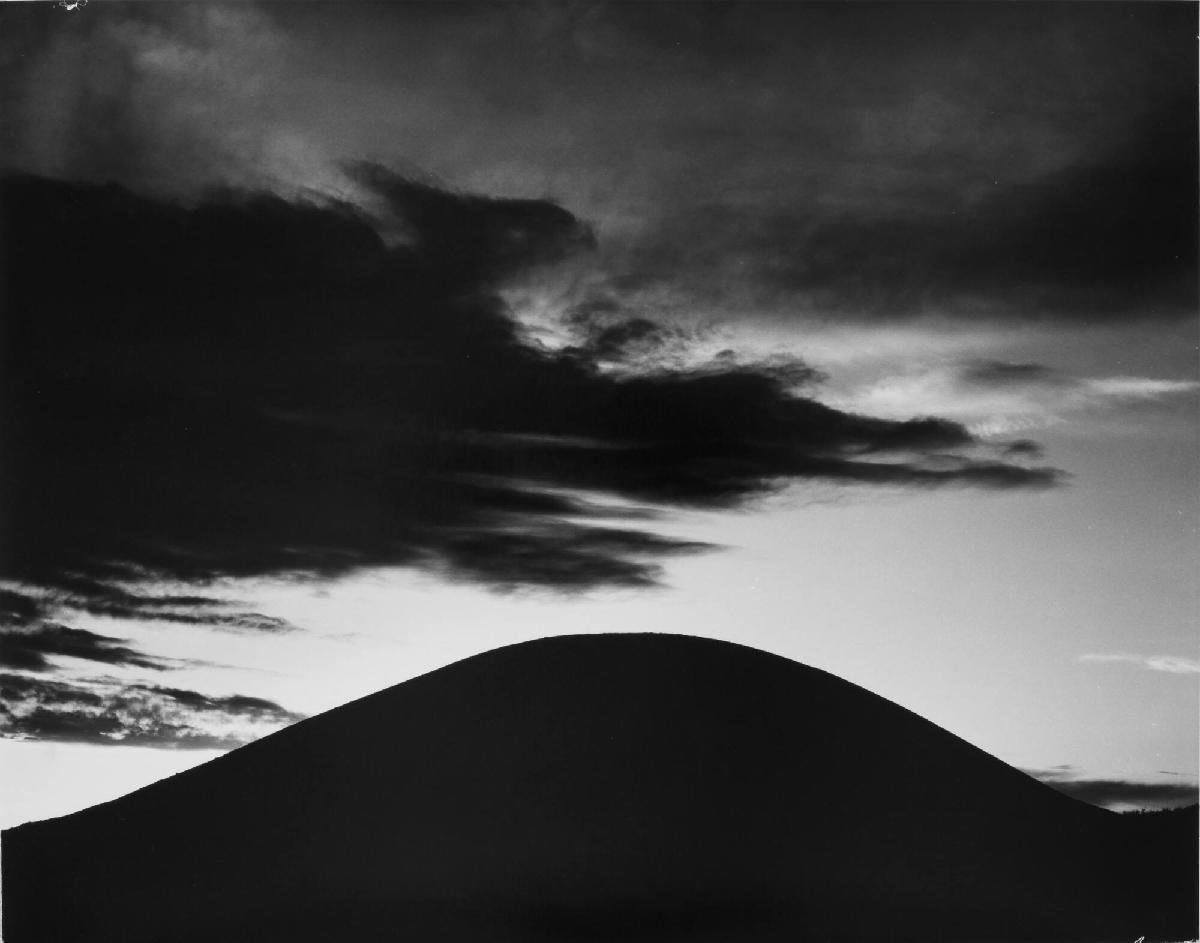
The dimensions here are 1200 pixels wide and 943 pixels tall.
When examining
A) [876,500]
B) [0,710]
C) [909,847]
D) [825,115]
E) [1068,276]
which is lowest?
[909,847]

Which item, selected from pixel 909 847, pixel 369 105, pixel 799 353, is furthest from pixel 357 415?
pixel 909 847

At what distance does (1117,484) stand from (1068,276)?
88 cm

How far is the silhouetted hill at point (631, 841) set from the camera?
627 cm

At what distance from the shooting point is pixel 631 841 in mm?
6383

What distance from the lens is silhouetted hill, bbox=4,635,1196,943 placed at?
6273mm

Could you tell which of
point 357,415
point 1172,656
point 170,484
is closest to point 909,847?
point 1172,656

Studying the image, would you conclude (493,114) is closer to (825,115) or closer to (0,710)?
(825,115)

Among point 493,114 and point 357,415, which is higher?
point 493,114

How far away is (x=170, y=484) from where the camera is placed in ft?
21.2

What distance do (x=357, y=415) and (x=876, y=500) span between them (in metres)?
2.16

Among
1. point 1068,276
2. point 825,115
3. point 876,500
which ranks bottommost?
point 876,500

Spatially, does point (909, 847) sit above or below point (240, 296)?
below

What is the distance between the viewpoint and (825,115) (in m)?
6.51

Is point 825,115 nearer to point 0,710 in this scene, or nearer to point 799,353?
point 799,353
